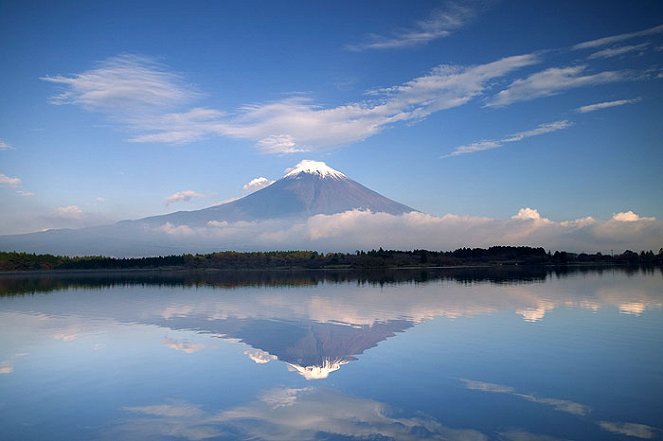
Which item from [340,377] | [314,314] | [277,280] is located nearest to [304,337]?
[340,377]

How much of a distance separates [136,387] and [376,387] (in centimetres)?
494

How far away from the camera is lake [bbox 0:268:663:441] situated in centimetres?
796

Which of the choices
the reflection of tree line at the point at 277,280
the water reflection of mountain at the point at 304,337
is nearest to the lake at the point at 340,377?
the water reflection of mountain at the point at 304,337

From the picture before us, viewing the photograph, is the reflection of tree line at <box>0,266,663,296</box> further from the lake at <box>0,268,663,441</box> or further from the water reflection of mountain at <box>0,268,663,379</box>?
the lake at <box>0,268,663,441</box>

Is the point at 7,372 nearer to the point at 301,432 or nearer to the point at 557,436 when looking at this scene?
the point at 301,432

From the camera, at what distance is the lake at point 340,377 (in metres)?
7.96

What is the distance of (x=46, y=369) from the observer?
1232cm

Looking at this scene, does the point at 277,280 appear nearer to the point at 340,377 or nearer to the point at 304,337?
the point at 304,337

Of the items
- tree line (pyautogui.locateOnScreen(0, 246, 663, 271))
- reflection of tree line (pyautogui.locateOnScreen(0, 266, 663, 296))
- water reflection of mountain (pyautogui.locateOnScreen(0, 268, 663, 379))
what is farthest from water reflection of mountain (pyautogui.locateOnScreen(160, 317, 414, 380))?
tree line (pyautogui.locateOnScreen(0, 246, 663, 271))

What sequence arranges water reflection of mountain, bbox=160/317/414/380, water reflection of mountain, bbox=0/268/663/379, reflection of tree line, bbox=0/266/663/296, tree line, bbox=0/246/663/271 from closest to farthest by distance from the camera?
water reflection of mountain, bbox=160/317/414/380 < water reflection of mountain, bbox=0/268/663/379 < reflection of tree line, bbox=0/266/663/296 < tree line, bbox=0/246/663/271

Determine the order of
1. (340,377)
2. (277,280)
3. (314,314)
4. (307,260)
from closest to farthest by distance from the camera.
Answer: (340,377), (314,314), (277,280), (307,260)

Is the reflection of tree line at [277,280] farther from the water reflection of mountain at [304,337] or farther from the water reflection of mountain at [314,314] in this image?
the water reflection of mountain at [304,337]

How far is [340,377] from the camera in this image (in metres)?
11.0

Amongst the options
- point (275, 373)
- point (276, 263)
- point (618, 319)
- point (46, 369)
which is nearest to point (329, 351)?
point (275, 373)
